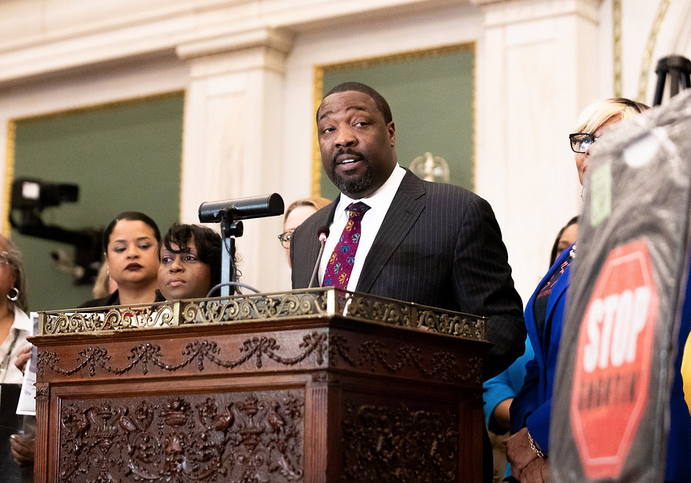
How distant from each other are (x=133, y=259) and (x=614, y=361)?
3.24 metres

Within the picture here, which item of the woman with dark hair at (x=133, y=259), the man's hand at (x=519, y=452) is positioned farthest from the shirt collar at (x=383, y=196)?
the woman with dark hair at (x=133, y=259)

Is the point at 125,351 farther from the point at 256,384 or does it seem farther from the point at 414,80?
the point at 414,80

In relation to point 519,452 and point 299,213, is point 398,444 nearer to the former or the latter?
point 519,452

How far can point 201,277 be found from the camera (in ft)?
12.8

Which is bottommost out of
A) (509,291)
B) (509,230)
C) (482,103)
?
(509,291)

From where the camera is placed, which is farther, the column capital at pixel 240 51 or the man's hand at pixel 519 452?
the column capital at pixel 240 51

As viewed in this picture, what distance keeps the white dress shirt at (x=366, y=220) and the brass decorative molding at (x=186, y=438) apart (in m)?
0.62

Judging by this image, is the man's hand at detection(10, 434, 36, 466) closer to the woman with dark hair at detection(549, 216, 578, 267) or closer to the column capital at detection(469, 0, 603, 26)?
the woman with dark hair at detection(549, 216, 578, 267)

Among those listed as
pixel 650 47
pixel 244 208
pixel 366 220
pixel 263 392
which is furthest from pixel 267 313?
pixel 650 47

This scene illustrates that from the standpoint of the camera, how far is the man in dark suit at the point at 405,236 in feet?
9.36

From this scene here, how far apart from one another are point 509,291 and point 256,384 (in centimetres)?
89

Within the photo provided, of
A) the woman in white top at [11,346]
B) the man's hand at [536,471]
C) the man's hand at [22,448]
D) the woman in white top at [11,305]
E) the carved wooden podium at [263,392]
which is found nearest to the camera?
the carved wooden podium at [263,392]

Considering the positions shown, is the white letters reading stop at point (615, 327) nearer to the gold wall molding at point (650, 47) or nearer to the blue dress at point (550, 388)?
the blue dress at point (550, 388)

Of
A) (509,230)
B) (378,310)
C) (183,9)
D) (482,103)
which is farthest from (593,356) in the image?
(183,9)
